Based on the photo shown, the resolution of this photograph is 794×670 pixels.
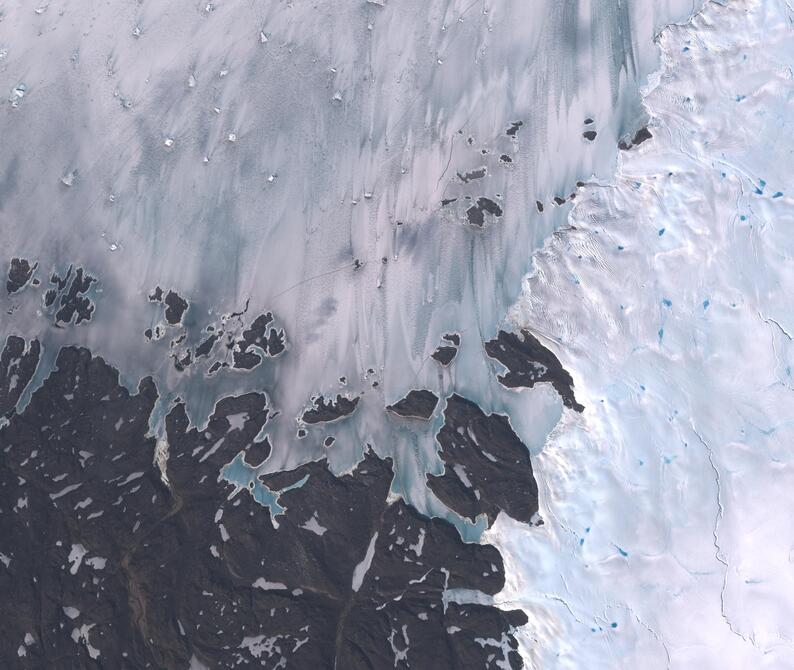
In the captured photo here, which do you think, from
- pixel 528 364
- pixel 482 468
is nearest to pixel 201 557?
pixel 482 468

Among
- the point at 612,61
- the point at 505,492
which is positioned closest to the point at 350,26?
the point at 612,61

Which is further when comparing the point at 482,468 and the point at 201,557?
the point at 482,468

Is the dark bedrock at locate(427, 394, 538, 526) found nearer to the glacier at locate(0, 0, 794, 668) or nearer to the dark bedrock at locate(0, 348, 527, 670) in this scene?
the glacier at locate(0, 0, 794, 668)

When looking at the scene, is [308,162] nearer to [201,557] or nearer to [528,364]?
[528,364]

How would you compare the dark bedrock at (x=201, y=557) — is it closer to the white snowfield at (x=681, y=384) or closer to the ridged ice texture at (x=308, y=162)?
the ridged ice texture at (x=308, y=162)

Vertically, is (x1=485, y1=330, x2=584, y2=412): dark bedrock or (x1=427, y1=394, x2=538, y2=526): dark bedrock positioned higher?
(x1=485, y1=330, x2=584, y2=412): dark bedrock

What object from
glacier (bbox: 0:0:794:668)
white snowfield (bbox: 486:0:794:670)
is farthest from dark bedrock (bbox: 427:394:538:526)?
white snowfield (bbox: 486:0:794:670)
